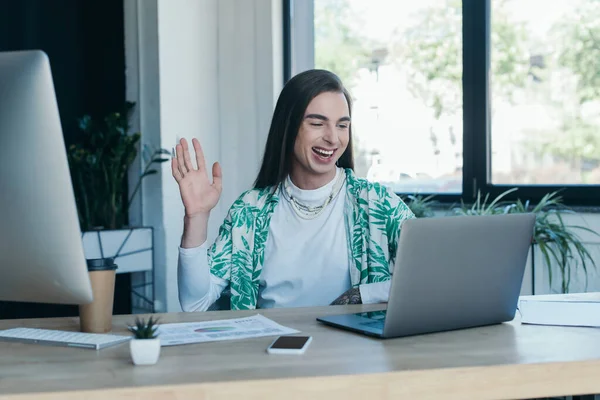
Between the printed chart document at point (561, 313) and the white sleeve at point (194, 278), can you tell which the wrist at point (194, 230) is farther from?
the printed chart document at point (561, 313)

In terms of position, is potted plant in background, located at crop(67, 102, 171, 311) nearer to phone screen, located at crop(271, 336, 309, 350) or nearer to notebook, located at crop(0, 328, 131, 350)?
notebook, located at crop(0, 328, 131, 350)

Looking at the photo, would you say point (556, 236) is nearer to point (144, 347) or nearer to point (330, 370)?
point (330, 370)

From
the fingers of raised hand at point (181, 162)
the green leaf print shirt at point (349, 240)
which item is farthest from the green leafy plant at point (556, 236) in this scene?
the fingers of raised hand at point (181, 162)

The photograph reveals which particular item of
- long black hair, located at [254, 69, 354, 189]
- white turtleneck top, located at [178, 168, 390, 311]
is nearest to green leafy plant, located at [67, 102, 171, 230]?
long black hair, located at [254, 69, 354, 189]

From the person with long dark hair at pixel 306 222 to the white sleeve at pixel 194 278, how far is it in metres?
0.02

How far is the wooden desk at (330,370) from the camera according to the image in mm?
1099

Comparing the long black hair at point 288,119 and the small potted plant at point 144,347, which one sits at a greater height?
the long black hair at point 288,119

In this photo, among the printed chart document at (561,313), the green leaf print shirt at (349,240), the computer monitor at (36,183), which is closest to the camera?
the computer monitor at (36,183)

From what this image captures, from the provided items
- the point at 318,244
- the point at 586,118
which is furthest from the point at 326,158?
the point at 586,118

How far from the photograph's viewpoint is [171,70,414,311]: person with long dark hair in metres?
2.18

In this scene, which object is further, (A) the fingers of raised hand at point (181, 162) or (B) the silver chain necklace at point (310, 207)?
(B) the silver chain necklace at point (310, 207)

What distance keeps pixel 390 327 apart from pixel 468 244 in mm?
211

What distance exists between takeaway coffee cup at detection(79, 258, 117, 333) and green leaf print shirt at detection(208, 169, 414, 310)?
66 cm

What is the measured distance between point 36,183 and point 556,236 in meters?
2.51
